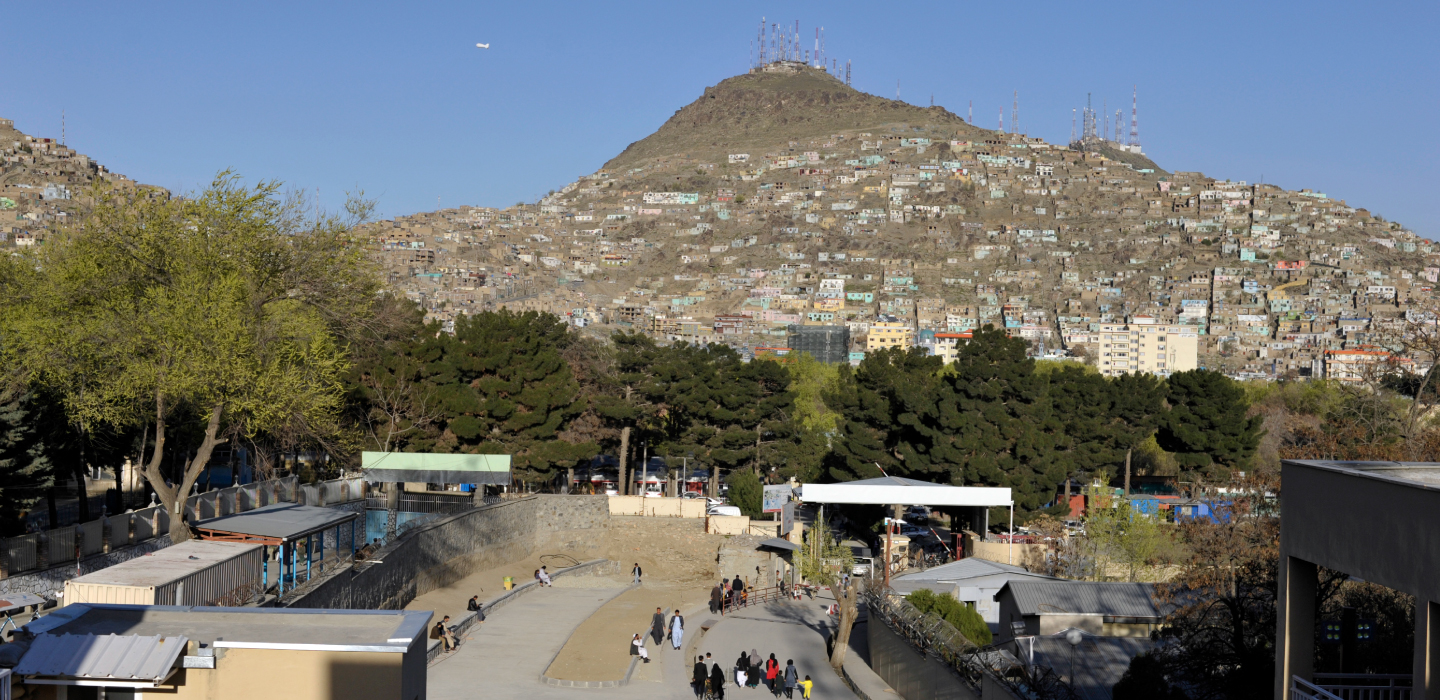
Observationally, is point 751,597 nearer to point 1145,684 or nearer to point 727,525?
point 727,525

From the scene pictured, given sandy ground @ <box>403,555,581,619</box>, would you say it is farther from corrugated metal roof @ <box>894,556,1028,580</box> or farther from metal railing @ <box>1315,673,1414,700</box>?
metal railing @ <box>1315,673,1414,700</box>

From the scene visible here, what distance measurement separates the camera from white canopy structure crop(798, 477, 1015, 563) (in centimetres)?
2912

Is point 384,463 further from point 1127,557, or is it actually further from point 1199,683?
point 1199,683

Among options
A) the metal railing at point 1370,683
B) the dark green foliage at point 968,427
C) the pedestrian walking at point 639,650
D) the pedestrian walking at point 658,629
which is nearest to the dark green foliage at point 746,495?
the dark green foliage at point 968,427

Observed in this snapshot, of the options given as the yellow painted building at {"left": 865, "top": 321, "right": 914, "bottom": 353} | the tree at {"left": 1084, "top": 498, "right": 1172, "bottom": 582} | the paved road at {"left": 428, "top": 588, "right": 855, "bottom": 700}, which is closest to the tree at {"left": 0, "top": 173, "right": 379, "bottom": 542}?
the paved road at {"left": 428, "top": 588, "right": 855, "bottom": 700}

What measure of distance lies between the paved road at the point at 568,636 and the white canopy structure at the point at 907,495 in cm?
300

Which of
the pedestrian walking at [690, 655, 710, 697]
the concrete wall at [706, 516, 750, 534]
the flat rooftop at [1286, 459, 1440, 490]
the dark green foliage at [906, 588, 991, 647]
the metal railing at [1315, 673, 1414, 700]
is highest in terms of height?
the flat rooftop at [1286, 459, 1440, 490]

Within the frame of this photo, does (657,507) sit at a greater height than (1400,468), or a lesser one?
lesser

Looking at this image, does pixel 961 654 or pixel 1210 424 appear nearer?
pixel 961 654

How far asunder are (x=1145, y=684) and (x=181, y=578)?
9710 millimetres

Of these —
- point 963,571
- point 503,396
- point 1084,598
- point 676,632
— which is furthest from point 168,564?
point 503,396

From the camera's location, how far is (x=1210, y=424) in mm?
40375

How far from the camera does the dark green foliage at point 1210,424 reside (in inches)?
1575

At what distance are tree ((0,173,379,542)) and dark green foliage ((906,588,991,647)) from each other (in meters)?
9.91
